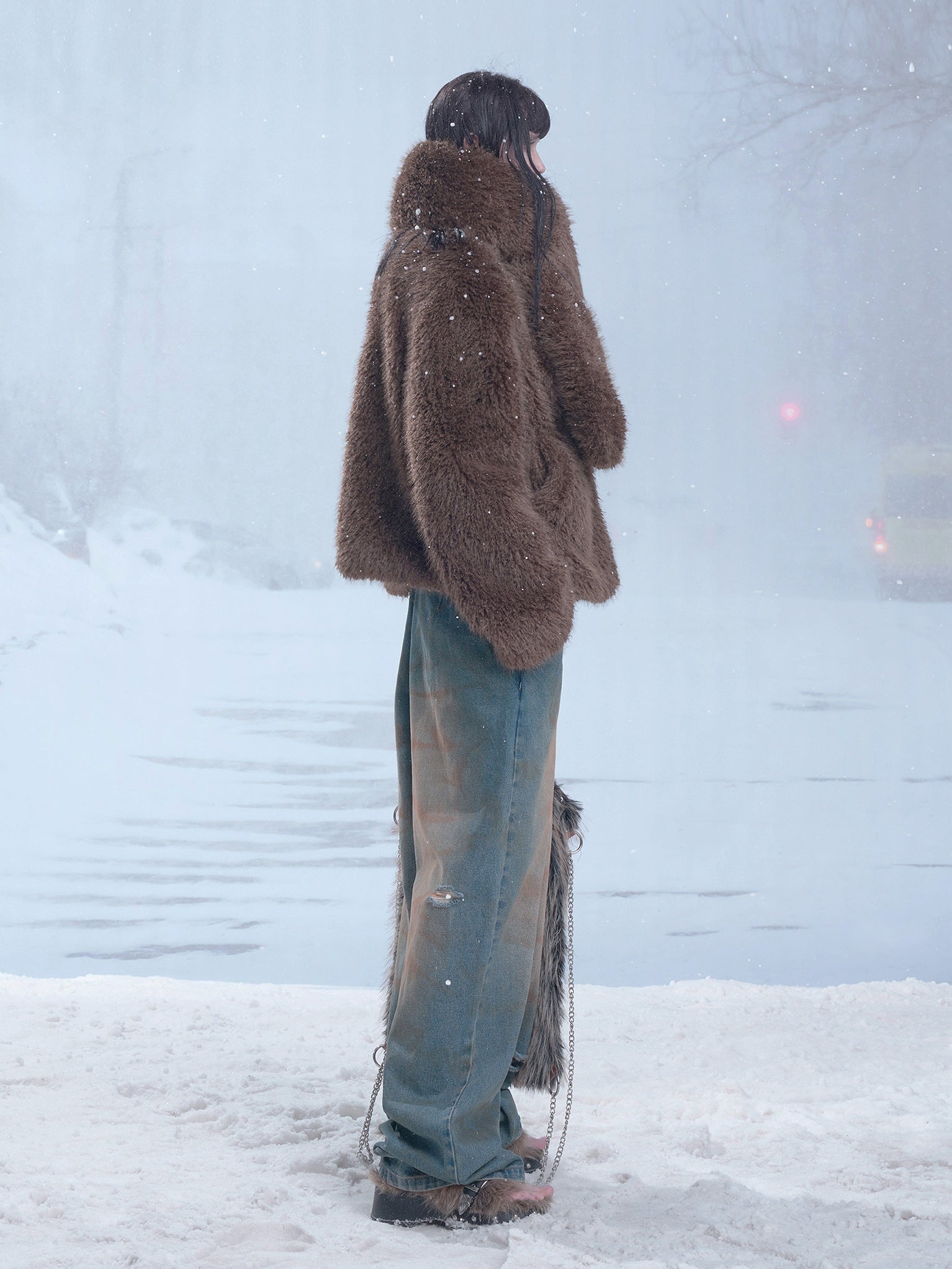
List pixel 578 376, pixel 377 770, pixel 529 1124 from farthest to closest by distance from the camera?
pixel 377 770 < pixel 529 1124 < pixel 578 376

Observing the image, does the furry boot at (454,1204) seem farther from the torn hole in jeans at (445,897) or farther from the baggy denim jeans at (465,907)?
the torn hole in jeans at (445,897)

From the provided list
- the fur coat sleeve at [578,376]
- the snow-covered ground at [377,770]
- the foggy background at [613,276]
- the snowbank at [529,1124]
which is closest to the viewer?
the snowbank at [529,1124]

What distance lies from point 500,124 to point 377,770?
2.14 metres

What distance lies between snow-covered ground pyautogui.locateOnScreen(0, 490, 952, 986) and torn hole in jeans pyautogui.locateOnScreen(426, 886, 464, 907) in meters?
1.32

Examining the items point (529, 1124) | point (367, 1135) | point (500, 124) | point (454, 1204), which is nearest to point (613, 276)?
point (500, 124)

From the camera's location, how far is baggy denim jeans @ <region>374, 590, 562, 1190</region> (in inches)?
47.0

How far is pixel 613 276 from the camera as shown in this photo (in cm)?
335

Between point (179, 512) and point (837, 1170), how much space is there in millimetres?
2524

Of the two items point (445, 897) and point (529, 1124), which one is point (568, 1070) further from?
point (445, 897)

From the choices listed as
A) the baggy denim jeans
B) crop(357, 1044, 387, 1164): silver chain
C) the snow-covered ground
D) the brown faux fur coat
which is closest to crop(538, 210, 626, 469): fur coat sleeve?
the brown faux fur coat

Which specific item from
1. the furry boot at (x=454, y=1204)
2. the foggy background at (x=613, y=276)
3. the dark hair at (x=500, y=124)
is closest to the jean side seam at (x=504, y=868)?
the furry boot at (x=454, y=1204)

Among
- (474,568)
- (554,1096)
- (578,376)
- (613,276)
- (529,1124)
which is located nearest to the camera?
(474,568)

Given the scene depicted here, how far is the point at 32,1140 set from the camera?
1.36 meters

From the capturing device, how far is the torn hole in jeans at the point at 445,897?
1.20 meters
